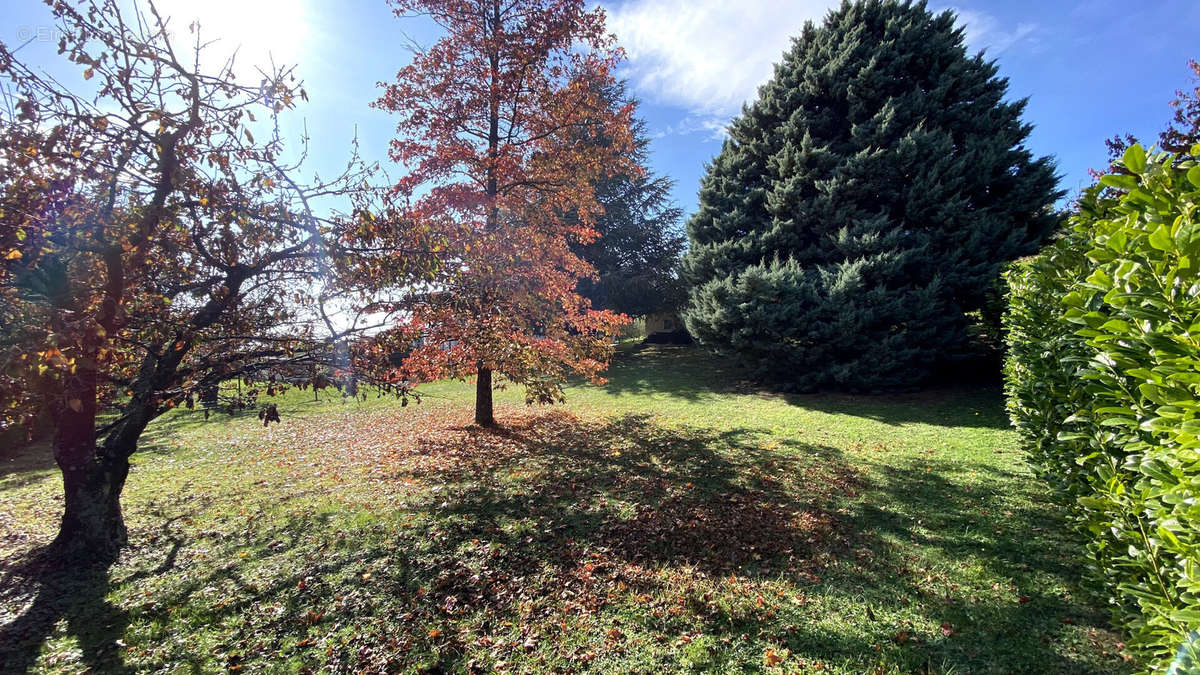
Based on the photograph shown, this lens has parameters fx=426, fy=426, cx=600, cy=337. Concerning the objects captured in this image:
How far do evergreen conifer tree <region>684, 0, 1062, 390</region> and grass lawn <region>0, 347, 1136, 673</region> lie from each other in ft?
12.4

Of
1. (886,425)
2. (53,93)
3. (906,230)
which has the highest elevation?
(906,230)

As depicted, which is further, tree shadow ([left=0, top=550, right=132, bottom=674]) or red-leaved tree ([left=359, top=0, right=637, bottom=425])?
red-leaved tree ([left=359, top=0, right=637, bottom=425])

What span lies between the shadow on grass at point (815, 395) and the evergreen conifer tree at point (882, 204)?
0.66 m

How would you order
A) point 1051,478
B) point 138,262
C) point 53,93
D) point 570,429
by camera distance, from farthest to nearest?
point 570,429 → point 1051,478 → point 138,262 → point 53,93

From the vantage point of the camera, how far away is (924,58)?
11.2 m

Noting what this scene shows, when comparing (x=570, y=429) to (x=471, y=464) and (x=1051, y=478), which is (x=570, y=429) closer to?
(x=471, y=464)

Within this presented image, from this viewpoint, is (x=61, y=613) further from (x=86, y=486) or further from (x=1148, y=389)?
(x=1148, y=389)

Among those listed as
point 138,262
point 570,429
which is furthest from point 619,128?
point 138,262

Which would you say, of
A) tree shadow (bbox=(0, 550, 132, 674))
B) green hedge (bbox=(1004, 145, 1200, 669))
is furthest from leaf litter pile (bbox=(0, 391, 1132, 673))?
green hedge (bbox=(1004, 145, 1200, 669))

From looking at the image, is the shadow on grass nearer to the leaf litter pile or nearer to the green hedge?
the leaf litter pile

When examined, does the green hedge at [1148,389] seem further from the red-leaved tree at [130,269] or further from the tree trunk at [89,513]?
the tree trunk at [89,513]

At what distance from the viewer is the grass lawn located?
2.97m

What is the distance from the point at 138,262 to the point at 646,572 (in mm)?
5152

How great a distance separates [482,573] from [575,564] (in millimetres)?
867
